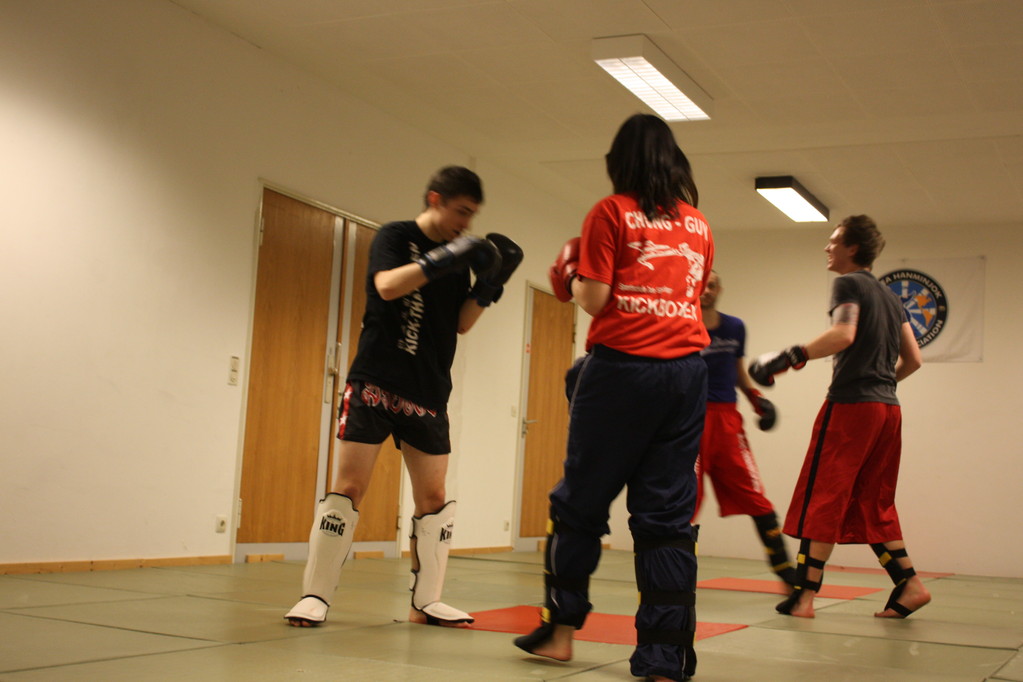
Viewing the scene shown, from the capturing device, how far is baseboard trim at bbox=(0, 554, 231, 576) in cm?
490

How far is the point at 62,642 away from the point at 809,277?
873 cm

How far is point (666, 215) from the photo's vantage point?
2.74 m

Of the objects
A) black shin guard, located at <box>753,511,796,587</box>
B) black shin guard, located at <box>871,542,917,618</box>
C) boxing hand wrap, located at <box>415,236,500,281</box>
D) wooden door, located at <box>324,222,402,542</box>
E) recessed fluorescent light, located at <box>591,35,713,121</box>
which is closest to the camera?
boxing hand wrap, located at <box>415,236,500,281</box>

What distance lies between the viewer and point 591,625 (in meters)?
3.74

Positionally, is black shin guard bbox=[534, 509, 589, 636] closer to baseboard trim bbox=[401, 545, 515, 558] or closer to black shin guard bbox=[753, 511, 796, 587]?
black shin guard bbox=[753, 511, 796, 587]

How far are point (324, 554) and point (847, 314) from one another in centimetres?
237

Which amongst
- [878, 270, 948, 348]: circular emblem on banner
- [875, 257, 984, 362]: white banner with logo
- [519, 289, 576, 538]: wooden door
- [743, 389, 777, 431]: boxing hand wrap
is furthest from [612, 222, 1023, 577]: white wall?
[743, 389, 777, 431]: boxing hand wrap

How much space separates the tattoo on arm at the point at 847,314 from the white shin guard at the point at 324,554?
221cm

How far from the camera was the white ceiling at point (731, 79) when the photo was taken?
5707 millimetres

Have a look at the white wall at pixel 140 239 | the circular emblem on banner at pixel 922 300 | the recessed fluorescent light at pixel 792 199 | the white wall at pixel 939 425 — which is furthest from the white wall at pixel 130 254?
the circular emblem on banner at pixel 922 300

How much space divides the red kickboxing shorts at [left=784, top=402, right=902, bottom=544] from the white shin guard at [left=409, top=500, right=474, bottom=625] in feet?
5.37

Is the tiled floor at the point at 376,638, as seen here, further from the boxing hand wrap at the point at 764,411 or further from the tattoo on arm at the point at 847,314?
the tattoo on arm at the point at 847,314

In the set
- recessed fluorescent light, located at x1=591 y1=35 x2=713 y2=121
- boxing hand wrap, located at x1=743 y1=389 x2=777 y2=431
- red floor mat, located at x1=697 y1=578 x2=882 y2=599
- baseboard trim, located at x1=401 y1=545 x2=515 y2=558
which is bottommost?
baseboard trim, located at x1=401 y1=545 x2=515 y2=558

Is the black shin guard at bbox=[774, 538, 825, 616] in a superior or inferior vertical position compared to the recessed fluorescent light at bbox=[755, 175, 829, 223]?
inferior
